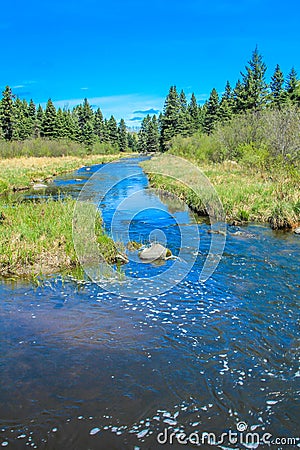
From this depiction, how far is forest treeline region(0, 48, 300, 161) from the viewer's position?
23734 mm

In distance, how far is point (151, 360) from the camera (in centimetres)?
580

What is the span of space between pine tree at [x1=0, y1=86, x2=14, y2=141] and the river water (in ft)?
177

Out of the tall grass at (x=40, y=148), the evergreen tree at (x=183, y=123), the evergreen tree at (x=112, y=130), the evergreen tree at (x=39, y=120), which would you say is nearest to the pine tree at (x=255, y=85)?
the evergreen tree at (x=183, y=123)

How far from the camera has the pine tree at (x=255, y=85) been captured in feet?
154

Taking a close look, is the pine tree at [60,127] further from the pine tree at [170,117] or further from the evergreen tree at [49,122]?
the pine tree at [170,117]

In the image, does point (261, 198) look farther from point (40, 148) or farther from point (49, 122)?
point (49, 122)

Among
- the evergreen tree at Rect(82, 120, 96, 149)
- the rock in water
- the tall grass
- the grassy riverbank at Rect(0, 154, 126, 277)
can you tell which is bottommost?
the rock in water

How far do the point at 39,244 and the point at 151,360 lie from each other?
562 cm

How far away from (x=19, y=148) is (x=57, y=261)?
45011 mm

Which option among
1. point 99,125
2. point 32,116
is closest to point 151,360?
point 32,116

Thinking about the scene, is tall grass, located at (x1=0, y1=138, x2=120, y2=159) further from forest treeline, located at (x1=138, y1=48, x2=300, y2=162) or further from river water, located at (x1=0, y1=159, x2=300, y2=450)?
river water, located at (x1=0, y1=159, x2=300, y2=450)

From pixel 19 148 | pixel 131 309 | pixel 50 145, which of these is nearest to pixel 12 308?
pixel 131 309

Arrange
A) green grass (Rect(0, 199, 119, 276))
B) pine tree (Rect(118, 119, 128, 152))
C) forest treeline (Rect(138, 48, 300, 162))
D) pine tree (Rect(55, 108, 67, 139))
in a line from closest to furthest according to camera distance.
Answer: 1. green grass (Rect(0, 199, 119, 276))
2. forest treeline (Rect(138, 48, 300, 162))
3. pine tree (Rect(55, 108, 67, 139))
4. pine tree (Rect(118, 119, 128, 152))

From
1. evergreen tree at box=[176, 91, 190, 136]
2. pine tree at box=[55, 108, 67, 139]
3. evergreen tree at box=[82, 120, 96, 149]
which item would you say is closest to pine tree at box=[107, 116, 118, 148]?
evergreen tree at box=[82, 120, 96, 149]
